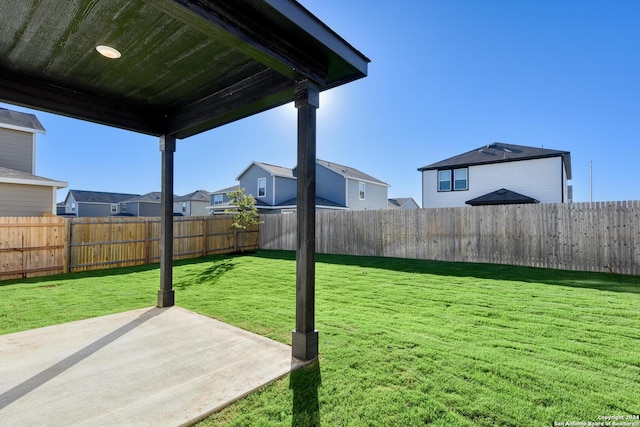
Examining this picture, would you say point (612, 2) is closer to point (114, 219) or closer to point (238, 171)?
point (114, 219)

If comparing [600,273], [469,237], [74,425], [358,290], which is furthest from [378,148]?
[74,425]

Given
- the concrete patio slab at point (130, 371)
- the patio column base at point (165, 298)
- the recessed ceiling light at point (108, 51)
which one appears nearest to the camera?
the concrete patio slab at point (130, 371)

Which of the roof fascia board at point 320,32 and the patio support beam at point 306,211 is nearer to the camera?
the roof fascia board at point 320,32

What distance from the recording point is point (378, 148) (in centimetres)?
1688

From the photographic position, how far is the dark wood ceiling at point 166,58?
2158 mm

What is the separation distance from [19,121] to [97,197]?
23262 mm

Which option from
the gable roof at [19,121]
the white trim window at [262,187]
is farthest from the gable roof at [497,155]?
the gable roof at [19,121]

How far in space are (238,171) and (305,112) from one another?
21493 mm

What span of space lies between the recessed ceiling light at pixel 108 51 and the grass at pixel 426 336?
10.2 ft

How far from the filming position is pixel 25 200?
1070cm

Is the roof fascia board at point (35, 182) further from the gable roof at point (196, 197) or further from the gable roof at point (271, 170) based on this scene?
the gable roof at point (196, 197)

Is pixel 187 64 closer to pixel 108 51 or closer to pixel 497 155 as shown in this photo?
pixel 108 51

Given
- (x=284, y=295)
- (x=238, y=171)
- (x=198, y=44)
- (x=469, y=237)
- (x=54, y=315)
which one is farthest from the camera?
(x=238, y=171)

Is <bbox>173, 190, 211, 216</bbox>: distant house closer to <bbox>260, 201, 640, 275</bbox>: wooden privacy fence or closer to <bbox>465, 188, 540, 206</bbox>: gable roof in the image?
<bbox>260, 201, 640, 275</bbox>: wooden privacy fence
